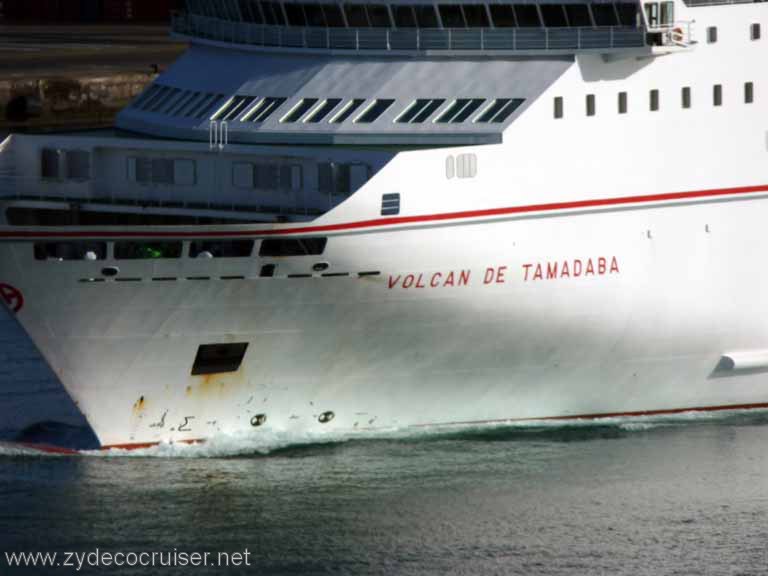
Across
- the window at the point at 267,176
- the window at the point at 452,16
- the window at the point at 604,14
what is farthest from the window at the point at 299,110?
the window at the point at 604,14

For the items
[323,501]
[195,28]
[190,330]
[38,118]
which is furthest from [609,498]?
[38,118]

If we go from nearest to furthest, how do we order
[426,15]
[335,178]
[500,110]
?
[335,178]
[500,110]
[426,15]

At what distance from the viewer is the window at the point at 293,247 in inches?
1282

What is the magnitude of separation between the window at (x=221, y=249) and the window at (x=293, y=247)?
0.80 ft

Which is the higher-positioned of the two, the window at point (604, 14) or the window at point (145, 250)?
the window at point (604, 14)

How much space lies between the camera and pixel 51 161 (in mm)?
35688

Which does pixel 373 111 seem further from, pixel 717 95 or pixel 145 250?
pixel 717 95

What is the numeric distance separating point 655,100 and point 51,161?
940 cm

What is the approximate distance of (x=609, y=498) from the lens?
106 ft

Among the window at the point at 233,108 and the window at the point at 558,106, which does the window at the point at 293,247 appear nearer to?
the window at the point at 233,108

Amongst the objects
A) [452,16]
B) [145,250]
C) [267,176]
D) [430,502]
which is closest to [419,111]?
[452,16]

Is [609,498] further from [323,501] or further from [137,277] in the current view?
[137,277]

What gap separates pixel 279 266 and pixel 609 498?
572 cm

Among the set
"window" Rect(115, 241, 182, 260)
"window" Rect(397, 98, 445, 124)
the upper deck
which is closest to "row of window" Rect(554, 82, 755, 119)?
the upper deck
